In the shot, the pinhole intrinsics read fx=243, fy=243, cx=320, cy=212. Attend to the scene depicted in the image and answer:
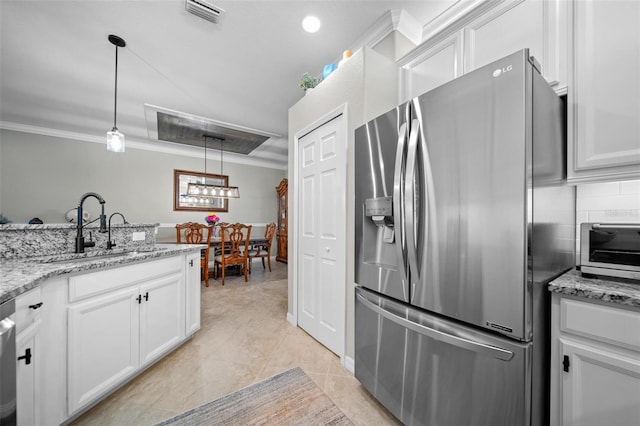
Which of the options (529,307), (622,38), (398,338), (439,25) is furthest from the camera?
(439,25)

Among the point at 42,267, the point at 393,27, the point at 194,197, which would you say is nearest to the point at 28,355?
the point at 42,267

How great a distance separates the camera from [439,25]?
208 cm

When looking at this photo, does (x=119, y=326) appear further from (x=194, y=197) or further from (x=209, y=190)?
(x=194, y=197)

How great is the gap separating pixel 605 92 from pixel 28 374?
2888 mm

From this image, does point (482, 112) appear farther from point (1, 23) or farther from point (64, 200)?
point (64, 200)

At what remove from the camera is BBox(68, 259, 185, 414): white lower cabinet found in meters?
1.35

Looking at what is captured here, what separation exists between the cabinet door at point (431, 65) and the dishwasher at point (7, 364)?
8.24 feet

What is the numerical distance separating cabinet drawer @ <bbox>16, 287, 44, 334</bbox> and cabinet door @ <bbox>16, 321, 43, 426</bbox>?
1.2 inches

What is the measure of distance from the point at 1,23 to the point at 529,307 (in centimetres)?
432

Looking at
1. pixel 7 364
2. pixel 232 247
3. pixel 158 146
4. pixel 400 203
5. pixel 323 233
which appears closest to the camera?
pixel 7 364

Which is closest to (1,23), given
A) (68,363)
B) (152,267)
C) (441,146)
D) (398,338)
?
(152,267)

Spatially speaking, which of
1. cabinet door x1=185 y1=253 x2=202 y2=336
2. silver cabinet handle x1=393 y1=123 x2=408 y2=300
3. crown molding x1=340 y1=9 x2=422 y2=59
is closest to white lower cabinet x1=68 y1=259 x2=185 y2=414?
cabinet door x1=185 y1=253 x2=202 y2=336

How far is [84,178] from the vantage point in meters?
4.71

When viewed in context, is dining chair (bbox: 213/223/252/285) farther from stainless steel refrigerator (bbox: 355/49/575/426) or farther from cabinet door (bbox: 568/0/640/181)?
cabinet door (bbox: 568/0/640/181)
